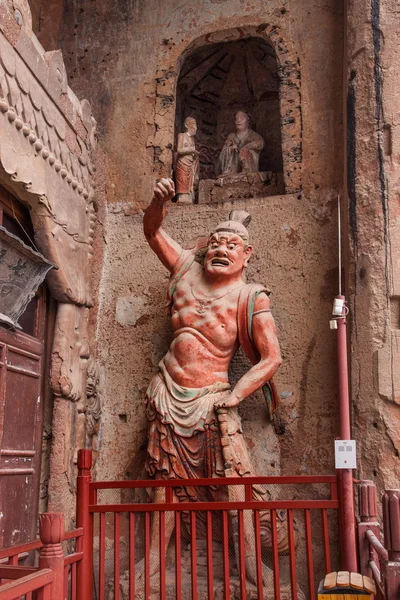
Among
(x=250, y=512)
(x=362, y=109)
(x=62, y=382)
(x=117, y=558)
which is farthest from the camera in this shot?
(x=362, y=109)

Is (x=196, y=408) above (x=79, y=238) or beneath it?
beneath

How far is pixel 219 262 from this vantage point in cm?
526

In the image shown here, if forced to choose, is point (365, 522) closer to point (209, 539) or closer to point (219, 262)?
point (209, 539)

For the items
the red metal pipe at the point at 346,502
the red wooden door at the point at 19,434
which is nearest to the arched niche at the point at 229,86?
the red wooden door at the point at 19,434

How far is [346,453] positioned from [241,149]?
3.75 meters

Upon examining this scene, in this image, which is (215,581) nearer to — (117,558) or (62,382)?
(117,558)

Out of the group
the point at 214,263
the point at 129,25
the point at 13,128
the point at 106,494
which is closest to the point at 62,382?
the point at 106,494

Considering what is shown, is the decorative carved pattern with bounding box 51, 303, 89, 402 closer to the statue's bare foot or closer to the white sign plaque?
the statue's bare foot

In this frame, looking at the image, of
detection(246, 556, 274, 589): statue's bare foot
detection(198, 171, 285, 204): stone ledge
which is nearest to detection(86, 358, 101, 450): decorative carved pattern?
detection(246, 556, 274, 589): statue's bare foot

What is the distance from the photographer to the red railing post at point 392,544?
2.71 meters

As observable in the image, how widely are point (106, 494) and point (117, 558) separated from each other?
149 centimetres

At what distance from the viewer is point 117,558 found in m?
4.07

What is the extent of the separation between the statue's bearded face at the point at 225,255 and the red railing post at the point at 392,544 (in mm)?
2565

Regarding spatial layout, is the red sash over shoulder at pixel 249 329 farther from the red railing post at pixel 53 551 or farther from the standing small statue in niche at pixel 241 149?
the red railing post at pixel 53 551
